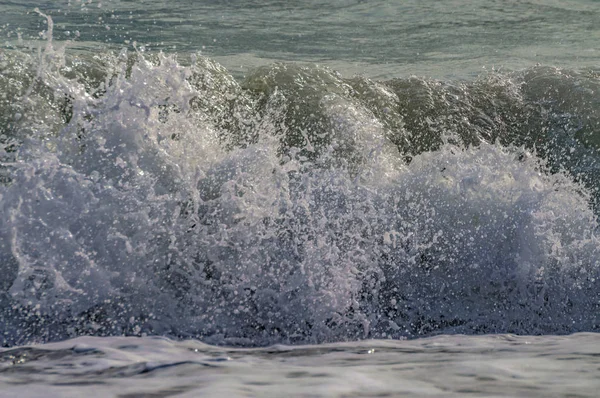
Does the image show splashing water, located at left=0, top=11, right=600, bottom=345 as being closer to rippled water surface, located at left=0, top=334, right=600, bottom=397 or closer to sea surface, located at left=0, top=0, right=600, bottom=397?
sea surface, located at left=0, top=0, right=600, bottom=397

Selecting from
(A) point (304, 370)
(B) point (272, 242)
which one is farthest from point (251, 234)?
(A) point (304, 370)

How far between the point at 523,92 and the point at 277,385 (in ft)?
11.6

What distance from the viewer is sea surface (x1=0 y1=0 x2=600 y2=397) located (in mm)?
1733

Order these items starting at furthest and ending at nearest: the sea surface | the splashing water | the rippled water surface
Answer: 1. the splashing water
2. the sea surface
3. the rippled water surface

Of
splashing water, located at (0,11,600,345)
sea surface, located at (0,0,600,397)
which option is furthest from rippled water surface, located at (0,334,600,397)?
splashing water, located at (0,11,600,345)

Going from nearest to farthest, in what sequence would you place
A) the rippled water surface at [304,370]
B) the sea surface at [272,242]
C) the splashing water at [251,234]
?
the rippled water surface at [304,370] → the sea surface at [272,242] → the splashing water at [251,234]

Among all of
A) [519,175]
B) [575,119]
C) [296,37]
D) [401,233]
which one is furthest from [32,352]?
[296,37]

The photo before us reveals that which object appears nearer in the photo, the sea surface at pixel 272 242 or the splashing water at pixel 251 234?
the sea surface at pixel 272 242

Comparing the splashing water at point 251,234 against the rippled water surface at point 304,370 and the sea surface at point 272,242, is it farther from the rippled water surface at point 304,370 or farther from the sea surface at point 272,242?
the rippled water surface at point 304,370

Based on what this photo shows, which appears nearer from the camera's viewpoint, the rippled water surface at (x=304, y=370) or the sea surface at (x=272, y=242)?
the rippled water surface at (x=304, y=370)

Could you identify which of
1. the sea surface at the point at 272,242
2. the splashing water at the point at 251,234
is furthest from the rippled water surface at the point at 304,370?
the splashing water at the point at 251,234

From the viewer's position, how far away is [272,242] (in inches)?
112

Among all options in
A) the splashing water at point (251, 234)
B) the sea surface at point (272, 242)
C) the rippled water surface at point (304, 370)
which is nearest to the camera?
the rippled water surface at point (304, 370)

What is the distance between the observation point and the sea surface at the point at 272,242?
1733 millimetres
